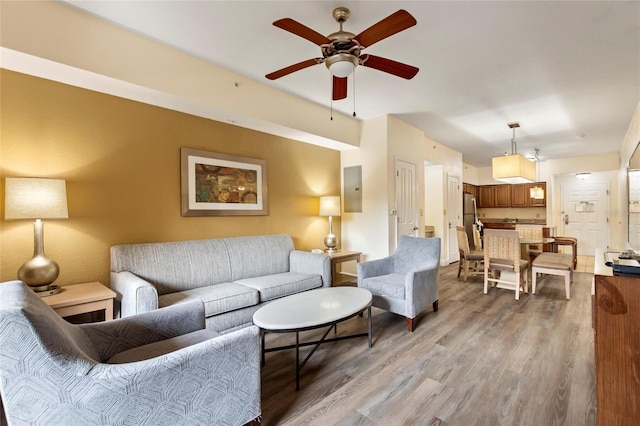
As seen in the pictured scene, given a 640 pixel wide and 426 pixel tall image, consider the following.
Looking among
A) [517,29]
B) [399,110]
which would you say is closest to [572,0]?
[517,29]

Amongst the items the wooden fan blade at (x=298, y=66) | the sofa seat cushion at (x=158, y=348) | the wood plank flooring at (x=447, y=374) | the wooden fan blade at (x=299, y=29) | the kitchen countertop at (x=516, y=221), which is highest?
the wooden fan blade at (x=299, y=29)

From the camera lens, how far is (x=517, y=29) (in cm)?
231

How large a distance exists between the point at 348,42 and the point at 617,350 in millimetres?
2229

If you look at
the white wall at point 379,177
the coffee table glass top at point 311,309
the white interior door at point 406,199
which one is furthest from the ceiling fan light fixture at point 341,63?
the white interior door at point 406,199

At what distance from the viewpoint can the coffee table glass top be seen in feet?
6.49

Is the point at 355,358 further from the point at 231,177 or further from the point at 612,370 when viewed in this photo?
the point at 231,177

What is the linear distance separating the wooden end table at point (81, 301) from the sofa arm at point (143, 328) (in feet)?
1.87

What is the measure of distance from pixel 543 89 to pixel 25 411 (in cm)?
487

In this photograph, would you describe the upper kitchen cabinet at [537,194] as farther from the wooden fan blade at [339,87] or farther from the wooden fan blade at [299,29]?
the wooden fan blade at [299,29]

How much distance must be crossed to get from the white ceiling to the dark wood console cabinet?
76.0 inches

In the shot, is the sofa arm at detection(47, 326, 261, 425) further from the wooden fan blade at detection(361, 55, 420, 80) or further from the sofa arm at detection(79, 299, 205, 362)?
the wooden fan blade at detection(361, 55, 420, 80)

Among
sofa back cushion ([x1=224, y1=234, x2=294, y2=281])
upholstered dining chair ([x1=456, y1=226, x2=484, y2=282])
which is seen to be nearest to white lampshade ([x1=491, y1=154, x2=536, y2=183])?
upholstered dining chair ([x1=456, y1=226, x2=484, y2=282])

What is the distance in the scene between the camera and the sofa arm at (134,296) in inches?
82.7

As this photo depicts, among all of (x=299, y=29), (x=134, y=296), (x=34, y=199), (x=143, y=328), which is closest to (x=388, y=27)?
(x=299, y=29)
